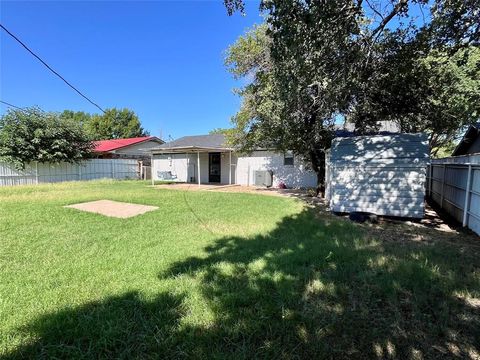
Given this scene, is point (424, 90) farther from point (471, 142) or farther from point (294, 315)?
point (294, 315)

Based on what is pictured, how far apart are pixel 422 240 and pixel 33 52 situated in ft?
36.6

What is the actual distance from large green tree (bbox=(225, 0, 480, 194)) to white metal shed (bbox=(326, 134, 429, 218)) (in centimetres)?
156

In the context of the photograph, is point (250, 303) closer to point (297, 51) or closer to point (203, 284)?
point (203, 284)

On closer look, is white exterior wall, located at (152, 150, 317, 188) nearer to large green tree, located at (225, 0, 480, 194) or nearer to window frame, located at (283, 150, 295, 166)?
window frame, located at (283, 150, 295, 166)

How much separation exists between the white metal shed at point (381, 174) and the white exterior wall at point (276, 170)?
6.32 metres

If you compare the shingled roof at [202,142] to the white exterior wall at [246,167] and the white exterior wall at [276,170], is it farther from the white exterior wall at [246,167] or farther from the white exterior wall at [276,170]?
the white exterior wall at [276,170]

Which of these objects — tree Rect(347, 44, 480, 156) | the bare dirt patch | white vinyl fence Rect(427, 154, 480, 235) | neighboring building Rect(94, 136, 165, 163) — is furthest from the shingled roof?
white vinyl fence Rect(427, 154, 480, 235)

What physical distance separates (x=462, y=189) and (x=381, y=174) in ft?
5.93

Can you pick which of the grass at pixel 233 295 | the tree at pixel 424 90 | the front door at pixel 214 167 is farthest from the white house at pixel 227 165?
the grass at pixel 233 295

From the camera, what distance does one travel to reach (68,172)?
16750 mm

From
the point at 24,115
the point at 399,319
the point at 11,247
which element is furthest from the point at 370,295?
the point at 24,115

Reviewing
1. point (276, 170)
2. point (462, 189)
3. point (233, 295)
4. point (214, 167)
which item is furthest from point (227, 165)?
point (233, 295)

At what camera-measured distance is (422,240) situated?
16.4 feet

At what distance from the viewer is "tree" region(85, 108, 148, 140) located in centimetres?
3747
